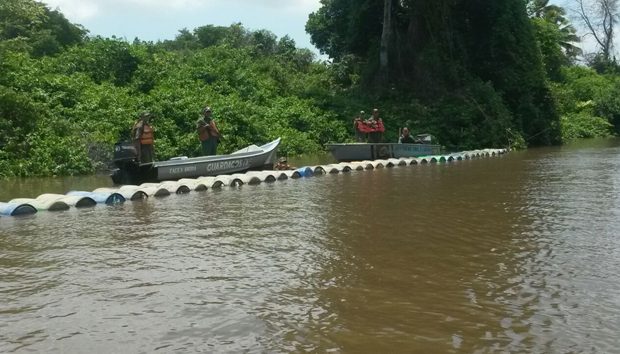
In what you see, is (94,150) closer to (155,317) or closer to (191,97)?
(191,97)

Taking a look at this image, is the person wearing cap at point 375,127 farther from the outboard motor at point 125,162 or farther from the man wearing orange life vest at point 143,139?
the outboard motor at point 125,162

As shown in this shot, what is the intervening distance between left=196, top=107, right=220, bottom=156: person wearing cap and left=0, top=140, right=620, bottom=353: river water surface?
200 inches

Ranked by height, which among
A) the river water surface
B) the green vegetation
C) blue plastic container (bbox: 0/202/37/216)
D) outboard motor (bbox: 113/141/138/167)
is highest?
the green vegetation

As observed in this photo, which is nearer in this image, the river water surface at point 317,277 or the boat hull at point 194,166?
the river water surface at point 317,277

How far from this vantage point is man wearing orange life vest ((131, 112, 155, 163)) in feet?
44.7

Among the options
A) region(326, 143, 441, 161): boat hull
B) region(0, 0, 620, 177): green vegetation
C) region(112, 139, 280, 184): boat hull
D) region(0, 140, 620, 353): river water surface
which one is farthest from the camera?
region(326, 143, 441, 161): boat hull

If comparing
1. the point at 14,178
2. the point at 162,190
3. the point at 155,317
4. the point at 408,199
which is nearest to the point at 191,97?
the point at 14,178

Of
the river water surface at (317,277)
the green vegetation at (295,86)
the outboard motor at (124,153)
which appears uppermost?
the green vegetation at (295,86)

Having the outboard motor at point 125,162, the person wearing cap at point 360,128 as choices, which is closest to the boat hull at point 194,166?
the outboard motor at point 125,162

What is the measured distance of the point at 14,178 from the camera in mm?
15352

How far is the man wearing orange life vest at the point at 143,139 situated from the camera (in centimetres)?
1362

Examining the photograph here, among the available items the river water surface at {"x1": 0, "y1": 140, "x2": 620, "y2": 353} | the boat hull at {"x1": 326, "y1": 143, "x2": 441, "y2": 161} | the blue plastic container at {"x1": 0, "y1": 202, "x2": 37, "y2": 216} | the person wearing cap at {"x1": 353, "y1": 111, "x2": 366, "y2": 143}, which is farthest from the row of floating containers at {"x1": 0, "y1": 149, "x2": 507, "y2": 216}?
the person wearing cap at {"x1": 353, "y1": 111, "x2": 366, "y2": 143}

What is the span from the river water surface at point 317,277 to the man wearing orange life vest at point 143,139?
346 centimetres

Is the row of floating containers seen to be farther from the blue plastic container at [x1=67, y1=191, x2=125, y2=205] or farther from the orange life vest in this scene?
the orange life vest
